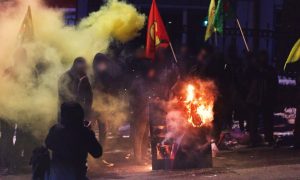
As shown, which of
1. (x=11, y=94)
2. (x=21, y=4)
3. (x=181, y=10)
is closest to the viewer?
(x=11, y=94)

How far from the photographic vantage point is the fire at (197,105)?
30.1 ft

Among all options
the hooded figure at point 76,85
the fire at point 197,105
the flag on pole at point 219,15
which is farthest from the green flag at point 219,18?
the hooded figure at point 76,85

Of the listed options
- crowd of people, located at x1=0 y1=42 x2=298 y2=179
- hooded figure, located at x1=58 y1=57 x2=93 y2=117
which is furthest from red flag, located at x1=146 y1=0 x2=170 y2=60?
hooded figure, located at x1=58 y1=57 x2=93 y2=117

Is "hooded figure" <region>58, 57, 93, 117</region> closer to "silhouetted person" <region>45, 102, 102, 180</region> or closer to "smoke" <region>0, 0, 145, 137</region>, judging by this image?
"smoke" <region>0, 0, 145, 137</region>

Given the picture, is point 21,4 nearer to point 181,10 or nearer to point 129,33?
point 129,33

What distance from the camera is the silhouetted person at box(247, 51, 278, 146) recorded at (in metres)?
11.5

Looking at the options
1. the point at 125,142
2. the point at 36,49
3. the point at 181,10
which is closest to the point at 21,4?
the point at 36,49

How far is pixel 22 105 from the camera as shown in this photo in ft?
30.1

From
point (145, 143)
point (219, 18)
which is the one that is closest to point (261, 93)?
point (219, 18)

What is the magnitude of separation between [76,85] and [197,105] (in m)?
2.04

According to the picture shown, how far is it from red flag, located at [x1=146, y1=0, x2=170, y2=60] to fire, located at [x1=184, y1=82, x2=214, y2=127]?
1263mm

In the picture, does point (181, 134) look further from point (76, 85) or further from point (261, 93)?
point (261, 93)

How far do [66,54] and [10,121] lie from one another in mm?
1683

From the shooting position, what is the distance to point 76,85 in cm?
884
